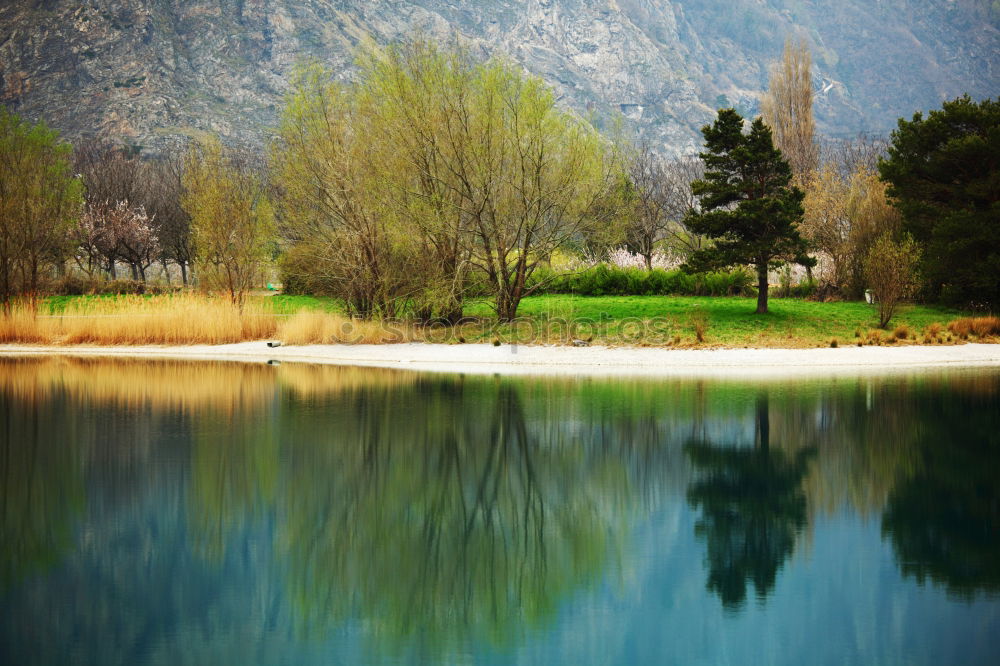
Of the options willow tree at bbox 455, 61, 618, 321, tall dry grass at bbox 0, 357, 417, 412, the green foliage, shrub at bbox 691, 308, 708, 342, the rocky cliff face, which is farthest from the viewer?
the rocky cliff face

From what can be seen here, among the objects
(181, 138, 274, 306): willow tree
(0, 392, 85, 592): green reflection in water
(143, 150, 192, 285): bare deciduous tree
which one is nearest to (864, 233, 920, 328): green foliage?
(181, 138, 274, 306): willow tree

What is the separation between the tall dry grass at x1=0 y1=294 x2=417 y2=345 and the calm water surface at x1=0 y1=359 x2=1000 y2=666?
11.7m

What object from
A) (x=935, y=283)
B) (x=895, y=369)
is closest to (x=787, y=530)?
(x=895, y=369)

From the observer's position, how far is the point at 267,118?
12775cm

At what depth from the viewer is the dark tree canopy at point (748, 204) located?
2600cm

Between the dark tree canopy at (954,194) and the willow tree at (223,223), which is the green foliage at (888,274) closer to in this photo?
the dark tree canopy at (954,194)

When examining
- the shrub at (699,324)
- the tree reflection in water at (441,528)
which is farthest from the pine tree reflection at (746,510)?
the shrub at (699,324)

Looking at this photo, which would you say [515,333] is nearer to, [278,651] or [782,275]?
[782,275]

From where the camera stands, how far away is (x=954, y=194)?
96.9ft

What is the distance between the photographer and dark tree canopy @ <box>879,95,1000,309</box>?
27.5m

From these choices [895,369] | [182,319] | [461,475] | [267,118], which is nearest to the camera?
[461,475]

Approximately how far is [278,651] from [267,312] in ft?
80.4

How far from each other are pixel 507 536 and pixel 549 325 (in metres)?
18.3

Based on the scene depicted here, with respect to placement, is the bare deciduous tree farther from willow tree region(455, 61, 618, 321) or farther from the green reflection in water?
the green reflection in water
